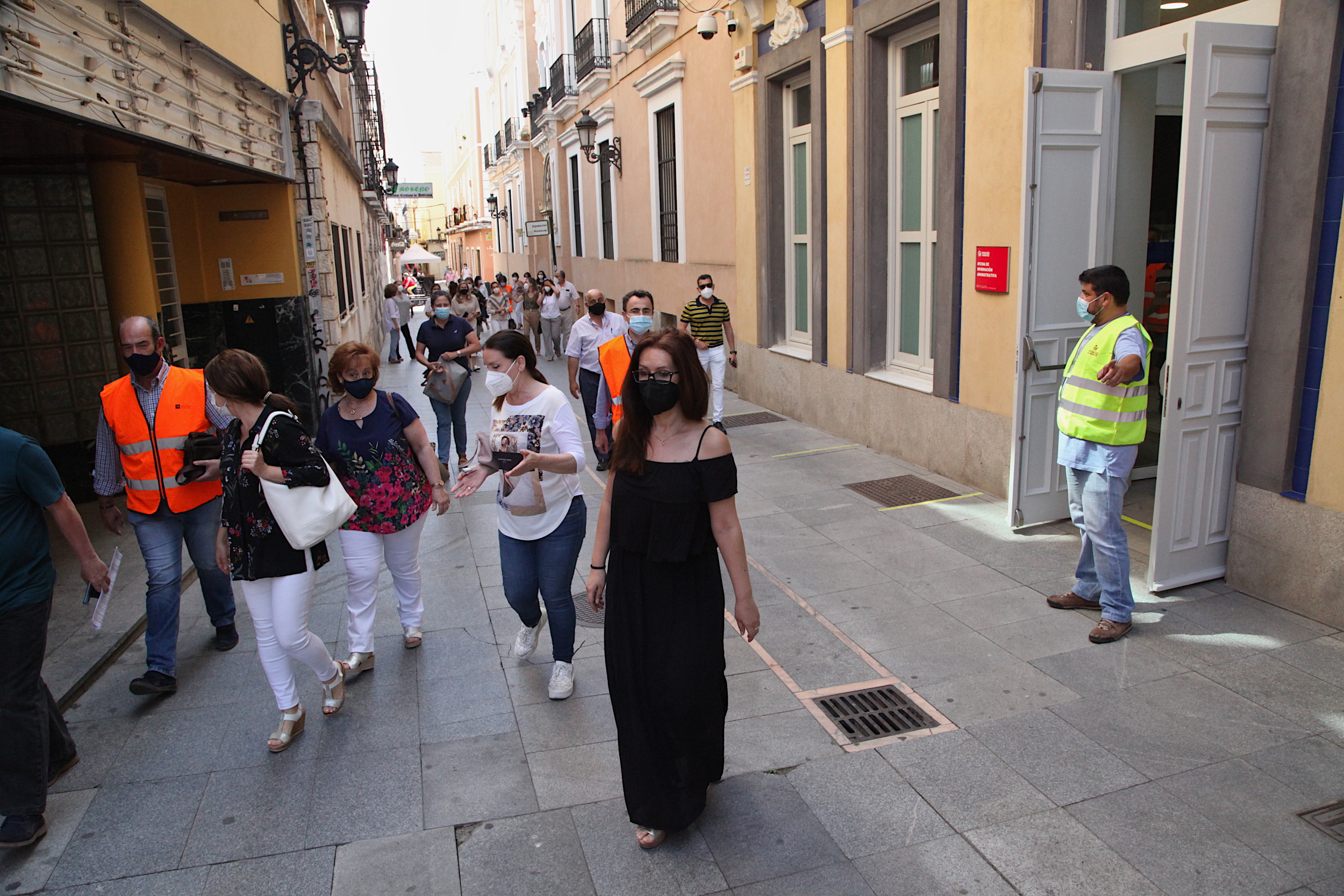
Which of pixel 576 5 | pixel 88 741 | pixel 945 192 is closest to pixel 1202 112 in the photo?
pixel 945 192

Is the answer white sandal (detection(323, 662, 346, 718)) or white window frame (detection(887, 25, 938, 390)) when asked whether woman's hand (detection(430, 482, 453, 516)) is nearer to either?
white sandal (detection(323, 662, 346, 718))

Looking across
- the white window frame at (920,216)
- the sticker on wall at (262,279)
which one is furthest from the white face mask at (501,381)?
the sticker on wall at (262,279)

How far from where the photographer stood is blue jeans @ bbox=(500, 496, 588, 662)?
452cm

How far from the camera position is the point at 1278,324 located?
508cm

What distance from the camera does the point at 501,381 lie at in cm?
438

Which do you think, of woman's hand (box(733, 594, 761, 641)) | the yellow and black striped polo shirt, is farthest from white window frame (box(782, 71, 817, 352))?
woman's hand (box(733, 594, 761, 641))

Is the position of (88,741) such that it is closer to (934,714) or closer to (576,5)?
(934,714)

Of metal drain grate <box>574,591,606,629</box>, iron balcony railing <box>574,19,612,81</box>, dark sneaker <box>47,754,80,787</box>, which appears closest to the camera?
dark sneaker <box>47,754,80,787</box>

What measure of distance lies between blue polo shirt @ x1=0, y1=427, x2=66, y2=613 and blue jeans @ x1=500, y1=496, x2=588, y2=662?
1852 millimetres

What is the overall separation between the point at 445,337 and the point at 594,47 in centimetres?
1330

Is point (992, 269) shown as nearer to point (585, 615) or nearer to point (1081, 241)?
point (1081, 241)

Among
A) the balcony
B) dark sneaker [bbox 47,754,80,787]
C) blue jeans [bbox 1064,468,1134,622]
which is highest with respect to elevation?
the balcony

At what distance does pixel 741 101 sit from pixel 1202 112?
8120 millimetres

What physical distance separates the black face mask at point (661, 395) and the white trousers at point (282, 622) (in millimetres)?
1887
